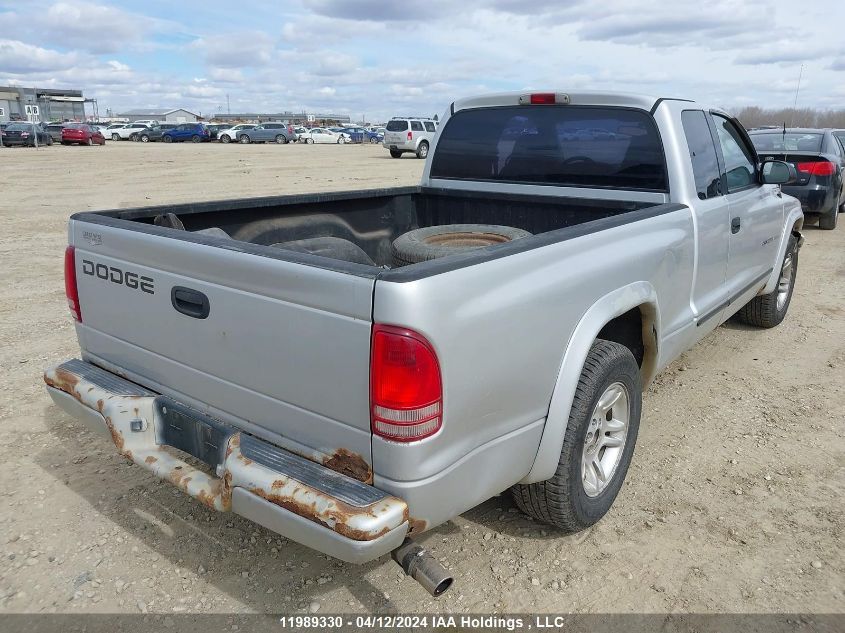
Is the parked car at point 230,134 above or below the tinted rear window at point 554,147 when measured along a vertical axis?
below

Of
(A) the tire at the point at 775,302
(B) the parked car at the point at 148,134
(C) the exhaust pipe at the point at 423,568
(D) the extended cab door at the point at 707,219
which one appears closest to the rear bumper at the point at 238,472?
(C) the exhaust pipe at the point at 423,568

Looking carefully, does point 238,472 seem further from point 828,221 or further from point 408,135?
point 408,135

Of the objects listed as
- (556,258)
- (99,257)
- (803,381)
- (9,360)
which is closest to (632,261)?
(556,258)

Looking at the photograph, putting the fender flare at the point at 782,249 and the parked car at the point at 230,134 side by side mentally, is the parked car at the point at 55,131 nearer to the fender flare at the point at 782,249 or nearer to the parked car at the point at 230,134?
the parked car at the point at 230,134

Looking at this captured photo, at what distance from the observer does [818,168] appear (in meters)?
9.92

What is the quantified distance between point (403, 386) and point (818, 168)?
10213mm

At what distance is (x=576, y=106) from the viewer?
4008 millimetres

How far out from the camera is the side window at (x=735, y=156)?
4.26 metres

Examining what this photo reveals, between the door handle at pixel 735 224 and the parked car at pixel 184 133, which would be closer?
the door handle at pixel 735 224

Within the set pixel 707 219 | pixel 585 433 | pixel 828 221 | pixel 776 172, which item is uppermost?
pixel 776 172

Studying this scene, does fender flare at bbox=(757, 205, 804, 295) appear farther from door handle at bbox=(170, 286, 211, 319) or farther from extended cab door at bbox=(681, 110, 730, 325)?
door handle at bbox=(170, 286, 211, 319)

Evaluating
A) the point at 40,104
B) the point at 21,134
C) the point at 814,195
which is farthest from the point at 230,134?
the point at 814,195

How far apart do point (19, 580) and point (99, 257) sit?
1339mm

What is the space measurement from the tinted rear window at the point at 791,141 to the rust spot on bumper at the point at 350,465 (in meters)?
9.97
